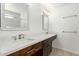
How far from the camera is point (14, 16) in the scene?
132cm

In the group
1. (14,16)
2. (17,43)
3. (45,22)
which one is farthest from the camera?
(45,22)

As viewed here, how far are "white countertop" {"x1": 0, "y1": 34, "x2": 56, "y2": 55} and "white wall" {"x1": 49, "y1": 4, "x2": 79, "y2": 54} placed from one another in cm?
19

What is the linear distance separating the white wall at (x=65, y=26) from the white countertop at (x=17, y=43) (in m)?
0.19

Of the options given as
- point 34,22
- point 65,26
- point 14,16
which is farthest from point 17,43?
point 65,26

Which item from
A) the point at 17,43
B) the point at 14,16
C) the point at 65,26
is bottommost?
the point at 17,43

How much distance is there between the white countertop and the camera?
897mm

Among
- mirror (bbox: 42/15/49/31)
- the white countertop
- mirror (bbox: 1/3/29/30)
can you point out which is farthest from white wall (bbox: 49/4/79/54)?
mirror (bbox: 1/3/29/30)

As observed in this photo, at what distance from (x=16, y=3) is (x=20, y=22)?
309 mm

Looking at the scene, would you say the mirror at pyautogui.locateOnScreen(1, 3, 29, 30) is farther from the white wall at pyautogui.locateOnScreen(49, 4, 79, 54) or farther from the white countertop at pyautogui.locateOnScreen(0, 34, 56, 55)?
the white wall at pyautogui.locateOnScreen(49, 4, 79, 54)

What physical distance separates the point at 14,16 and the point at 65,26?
83 cm

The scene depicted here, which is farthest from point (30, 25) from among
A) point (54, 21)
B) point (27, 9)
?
point (54, 21)

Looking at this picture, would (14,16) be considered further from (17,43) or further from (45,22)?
(45,22)

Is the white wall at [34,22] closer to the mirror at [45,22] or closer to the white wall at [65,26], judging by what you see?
the mirror at [45,22]

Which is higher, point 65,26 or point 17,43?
point 65,26
